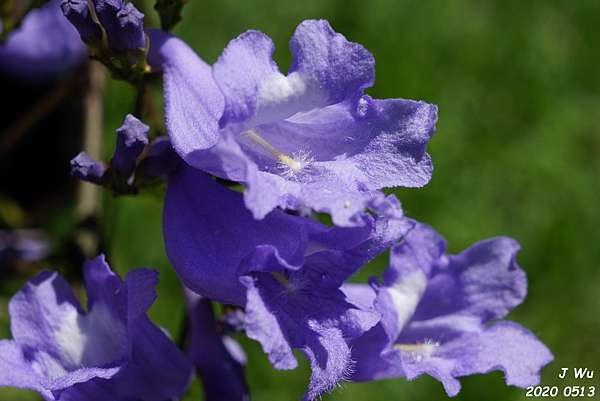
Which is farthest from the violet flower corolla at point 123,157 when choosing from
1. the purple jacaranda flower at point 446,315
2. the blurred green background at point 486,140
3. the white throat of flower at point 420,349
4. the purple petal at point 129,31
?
the blurred green background at point 486,140

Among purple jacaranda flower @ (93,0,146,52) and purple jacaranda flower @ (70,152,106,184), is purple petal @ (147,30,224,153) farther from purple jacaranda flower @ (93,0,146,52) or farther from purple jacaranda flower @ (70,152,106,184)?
purple jacaranda flower @ (70,152,106,184)

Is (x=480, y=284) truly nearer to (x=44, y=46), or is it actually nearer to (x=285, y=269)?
(x=285, y=269)

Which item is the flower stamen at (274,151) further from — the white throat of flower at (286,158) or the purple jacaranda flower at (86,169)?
the purple jacaranda flower at (86,169)

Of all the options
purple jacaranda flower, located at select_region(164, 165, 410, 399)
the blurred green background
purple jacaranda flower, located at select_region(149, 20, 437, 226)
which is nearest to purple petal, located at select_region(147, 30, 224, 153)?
purple jacaranda flower, located at select_region(149, 20, 437, 226)

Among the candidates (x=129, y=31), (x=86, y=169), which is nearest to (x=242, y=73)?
(x=129, y=31)

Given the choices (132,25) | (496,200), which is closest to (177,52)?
(132,25)
